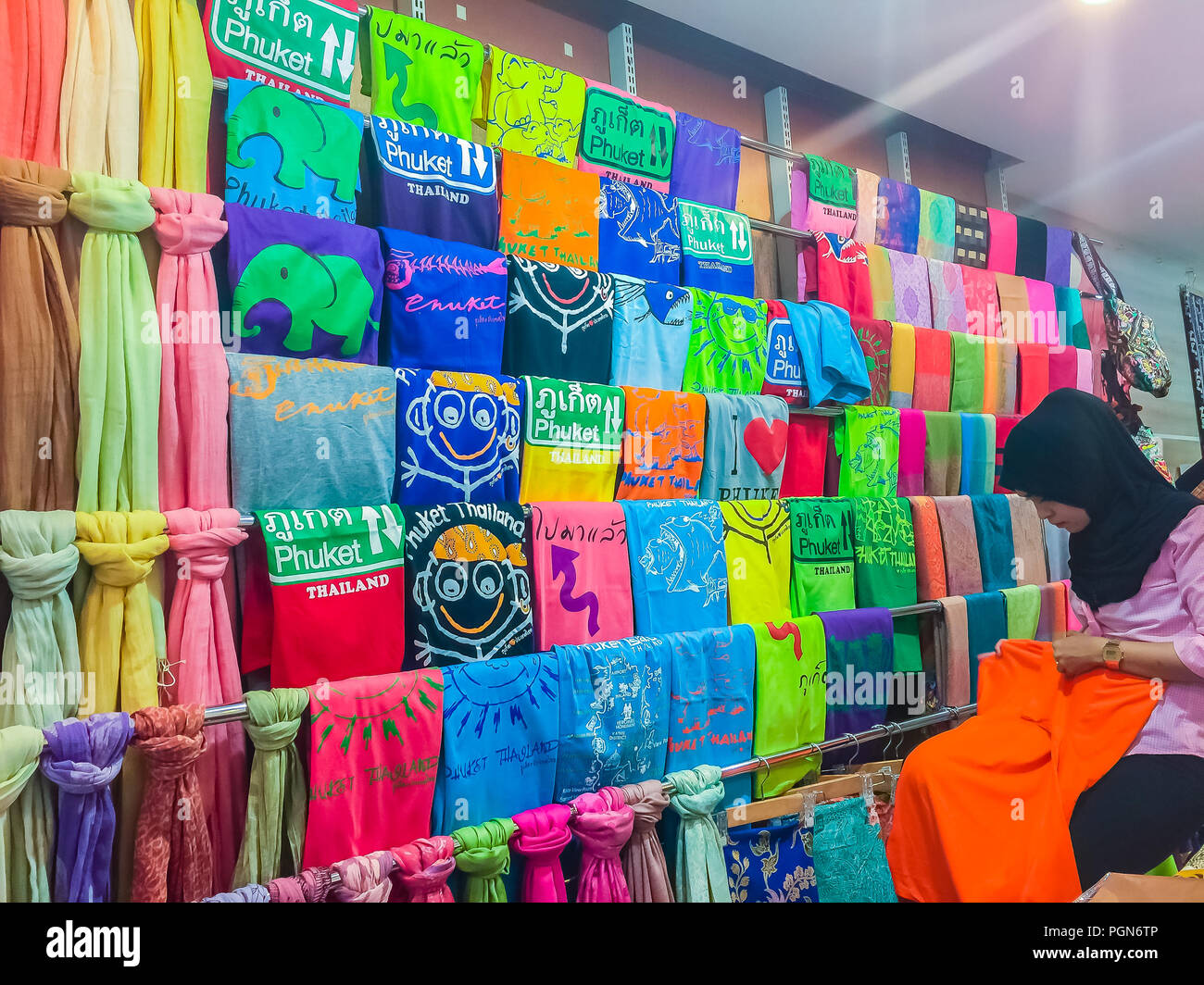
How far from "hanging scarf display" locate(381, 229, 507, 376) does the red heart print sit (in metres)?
0.77

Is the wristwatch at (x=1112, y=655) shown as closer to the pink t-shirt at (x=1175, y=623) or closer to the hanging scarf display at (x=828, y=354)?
the pink t-shirt at (x=1175, y=623)

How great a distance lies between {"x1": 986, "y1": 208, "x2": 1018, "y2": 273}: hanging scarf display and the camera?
3213mm

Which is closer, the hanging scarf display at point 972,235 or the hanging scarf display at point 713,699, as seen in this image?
the hanging scarf display at point 713,699

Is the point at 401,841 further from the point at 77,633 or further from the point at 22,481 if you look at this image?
the point at 22,481

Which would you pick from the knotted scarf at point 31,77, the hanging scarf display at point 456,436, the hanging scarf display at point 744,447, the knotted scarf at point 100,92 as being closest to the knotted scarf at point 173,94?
the knotted scarf at point 100,92

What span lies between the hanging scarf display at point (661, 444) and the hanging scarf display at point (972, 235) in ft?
5.03

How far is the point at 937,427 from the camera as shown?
2869mm

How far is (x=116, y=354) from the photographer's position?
1.42 meters

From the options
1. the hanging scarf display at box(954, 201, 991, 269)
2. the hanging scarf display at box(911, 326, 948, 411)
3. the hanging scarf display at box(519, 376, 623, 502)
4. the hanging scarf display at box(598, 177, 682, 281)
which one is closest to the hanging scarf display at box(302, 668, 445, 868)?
the hanging scarf display at box(519, 376, 623, 502)

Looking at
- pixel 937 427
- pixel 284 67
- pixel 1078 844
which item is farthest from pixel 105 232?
pixel 937 427

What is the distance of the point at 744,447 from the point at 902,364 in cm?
82

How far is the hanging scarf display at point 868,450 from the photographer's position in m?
2.63
